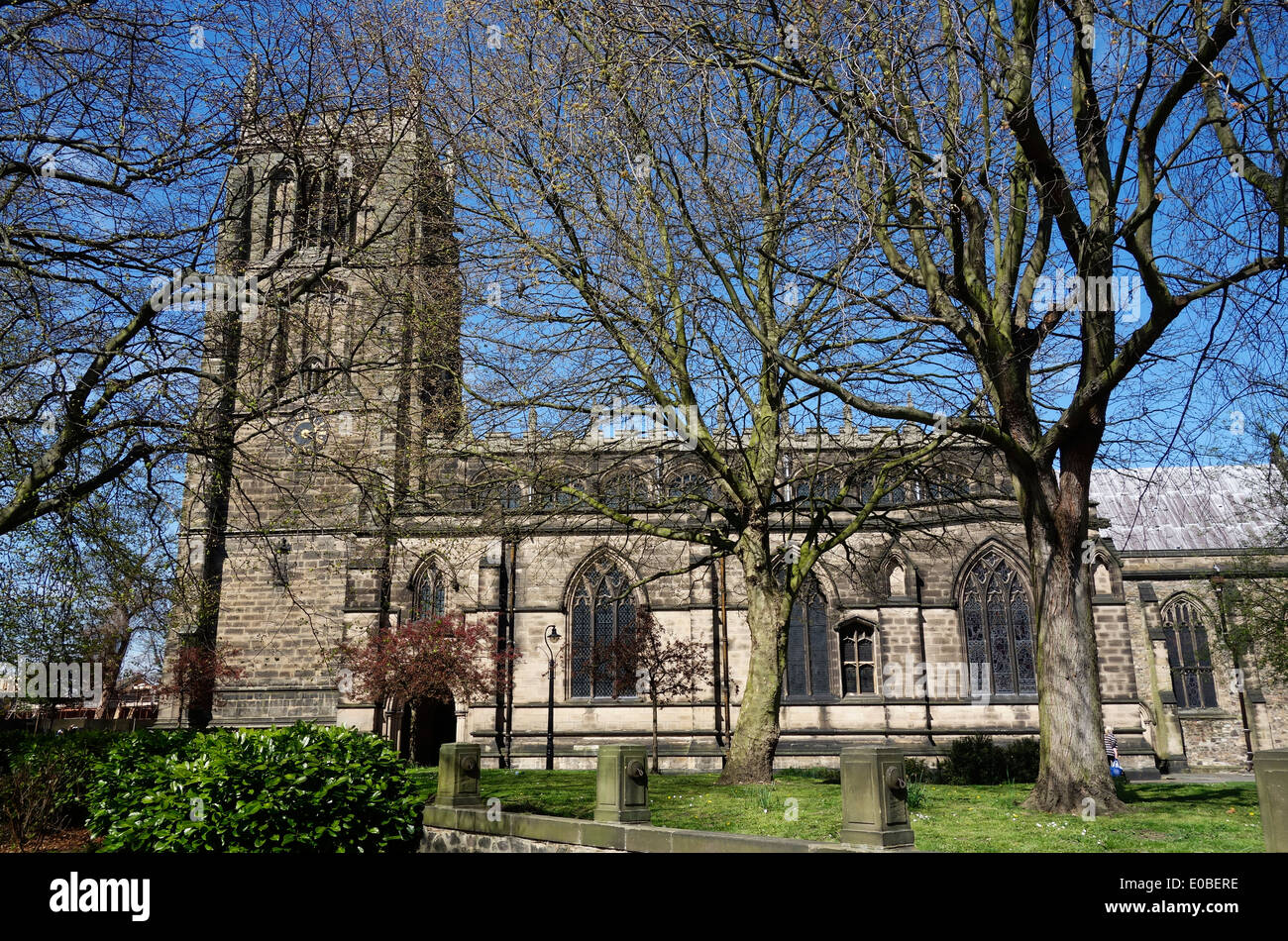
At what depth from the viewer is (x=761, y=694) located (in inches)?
530

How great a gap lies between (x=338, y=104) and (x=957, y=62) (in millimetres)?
7536

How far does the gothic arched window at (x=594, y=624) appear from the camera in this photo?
26.2m

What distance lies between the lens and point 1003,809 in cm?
1052

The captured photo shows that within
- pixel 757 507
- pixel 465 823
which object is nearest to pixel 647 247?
pixel 757 507

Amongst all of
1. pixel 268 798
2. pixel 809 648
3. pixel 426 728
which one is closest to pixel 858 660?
pixel 809 648

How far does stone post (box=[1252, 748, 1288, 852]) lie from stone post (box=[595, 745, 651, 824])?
18.9 ft

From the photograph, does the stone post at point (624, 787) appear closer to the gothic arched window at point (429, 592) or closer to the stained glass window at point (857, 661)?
the stained glass window at point (857, 661)

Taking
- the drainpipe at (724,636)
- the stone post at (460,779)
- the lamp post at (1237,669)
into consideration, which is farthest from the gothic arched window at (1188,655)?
the stone post at (460,779)

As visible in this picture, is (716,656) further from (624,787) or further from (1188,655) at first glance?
(1188,655)

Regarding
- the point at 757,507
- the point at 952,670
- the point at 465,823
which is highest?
the point at 757,507

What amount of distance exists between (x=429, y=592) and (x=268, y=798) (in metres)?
19.9

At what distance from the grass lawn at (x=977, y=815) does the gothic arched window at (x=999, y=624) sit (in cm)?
1154

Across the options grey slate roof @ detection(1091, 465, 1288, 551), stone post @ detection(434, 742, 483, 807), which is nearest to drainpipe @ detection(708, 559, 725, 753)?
stone post @ detection(434, 742, 483, 807)

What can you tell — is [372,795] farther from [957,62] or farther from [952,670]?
[952,670]
